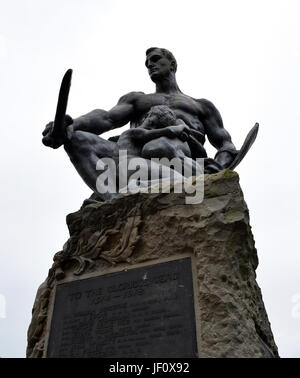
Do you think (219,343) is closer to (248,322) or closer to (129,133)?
(248,322)

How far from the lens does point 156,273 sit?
11.0ft

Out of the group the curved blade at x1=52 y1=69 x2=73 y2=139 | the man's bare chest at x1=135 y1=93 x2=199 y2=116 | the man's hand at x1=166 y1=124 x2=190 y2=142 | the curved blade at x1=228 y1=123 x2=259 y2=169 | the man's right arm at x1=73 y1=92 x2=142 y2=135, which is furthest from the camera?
the man's bare chest at x1=135 y1=93 x2=199 y2=116

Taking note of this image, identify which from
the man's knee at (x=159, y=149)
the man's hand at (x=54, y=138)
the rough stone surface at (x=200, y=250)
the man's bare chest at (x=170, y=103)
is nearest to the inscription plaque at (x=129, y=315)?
the rough stone surface at (x=200, y=250)

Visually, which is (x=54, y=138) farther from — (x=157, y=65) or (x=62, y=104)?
(x=157, y=65)

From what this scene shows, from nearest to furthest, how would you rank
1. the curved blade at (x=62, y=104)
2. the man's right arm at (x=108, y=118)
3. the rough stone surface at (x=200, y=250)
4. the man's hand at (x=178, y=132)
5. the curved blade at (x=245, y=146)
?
the rough stone surface at (x=200, y=250) < the curved blade at (x=62, y=104) < the man's hand at (x=178, y=132) < the curved blade at (x=245, y=146) < the man's right arm at (x=108, y=118)

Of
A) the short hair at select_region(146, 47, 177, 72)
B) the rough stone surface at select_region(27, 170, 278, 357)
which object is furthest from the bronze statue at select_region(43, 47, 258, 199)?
the rough stone surface at select_region(27, 170, 278, 357)

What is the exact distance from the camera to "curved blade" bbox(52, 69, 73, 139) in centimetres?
425

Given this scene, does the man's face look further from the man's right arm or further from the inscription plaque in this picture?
the inscription plaque

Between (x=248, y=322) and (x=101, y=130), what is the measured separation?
3128 millimetres

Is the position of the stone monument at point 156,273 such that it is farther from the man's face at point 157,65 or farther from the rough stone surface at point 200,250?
the man's face at point 157,65

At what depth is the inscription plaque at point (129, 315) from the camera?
3.03 m

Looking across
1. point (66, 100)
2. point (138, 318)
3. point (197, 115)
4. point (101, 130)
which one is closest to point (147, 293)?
point (138, 318)

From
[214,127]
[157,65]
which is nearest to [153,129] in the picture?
[214,127]

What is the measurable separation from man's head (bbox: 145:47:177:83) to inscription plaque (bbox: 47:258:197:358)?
3.38m
